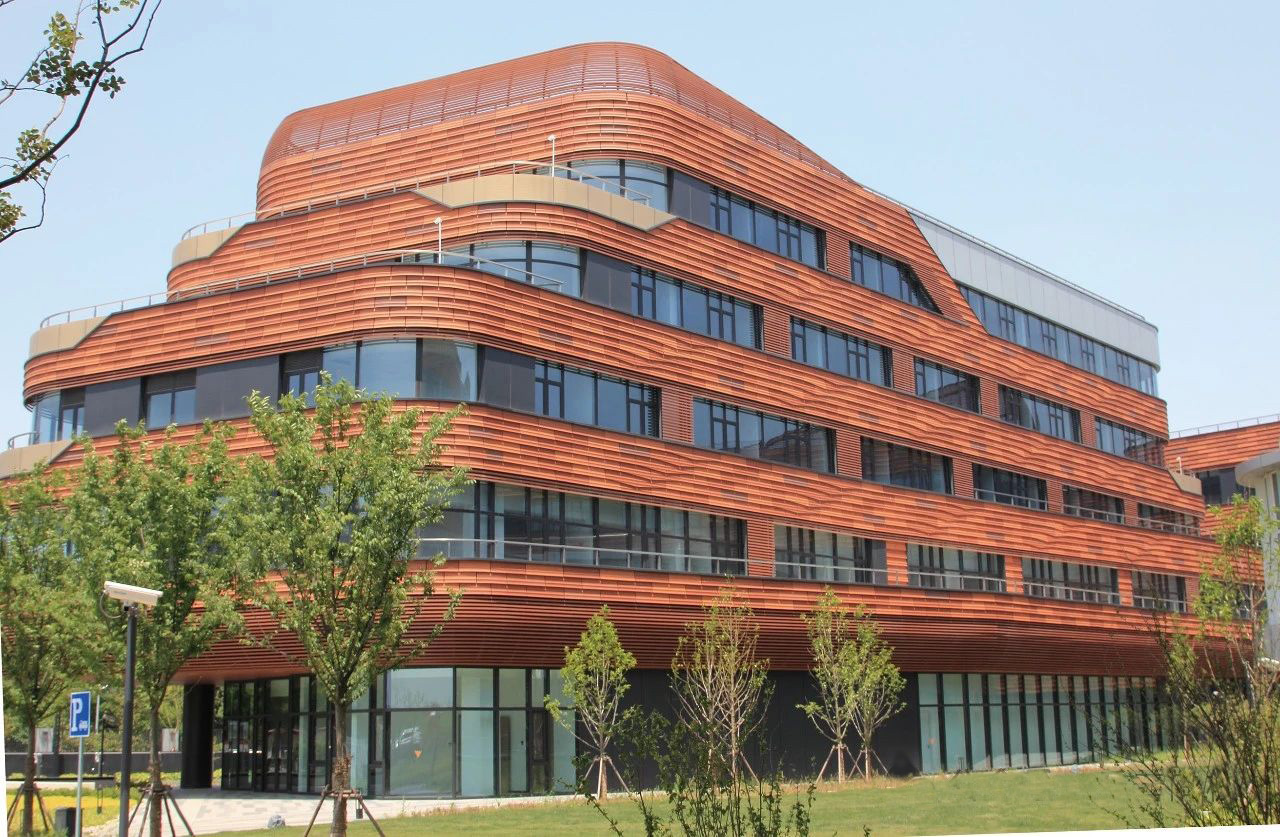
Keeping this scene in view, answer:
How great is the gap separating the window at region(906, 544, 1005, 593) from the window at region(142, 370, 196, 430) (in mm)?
24932

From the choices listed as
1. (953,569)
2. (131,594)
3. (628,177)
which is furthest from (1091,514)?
(131,594)

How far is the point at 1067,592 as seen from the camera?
59.2 metres

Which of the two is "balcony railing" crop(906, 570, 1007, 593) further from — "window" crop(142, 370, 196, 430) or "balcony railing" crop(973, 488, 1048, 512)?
"window" crop(142, 370, 196, 430)

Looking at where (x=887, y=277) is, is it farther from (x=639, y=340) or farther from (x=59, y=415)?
(x=59, y=415)

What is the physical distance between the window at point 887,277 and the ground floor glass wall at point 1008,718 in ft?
47.0

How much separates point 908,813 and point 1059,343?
125 ft

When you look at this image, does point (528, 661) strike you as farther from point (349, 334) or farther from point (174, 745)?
point (174, 745)

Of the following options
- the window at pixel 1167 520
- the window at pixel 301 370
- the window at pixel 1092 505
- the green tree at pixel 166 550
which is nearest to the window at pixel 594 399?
the window at pixel 301 370

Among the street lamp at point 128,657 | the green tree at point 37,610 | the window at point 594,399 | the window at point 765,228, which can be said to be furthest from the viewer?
the window at point 765,228

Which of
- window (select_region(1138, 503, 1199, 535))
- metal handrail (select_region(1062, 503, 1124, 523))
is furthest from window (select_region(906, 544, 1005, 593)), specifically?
window (select_region(1138, 503, 1199, 535))

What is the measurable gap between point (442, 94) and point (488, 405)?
15930 mm

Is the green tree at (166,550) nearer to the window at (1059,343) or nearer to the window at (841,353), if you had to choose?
the window at (841,353)

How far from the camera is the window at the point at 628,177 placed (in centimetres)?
4391

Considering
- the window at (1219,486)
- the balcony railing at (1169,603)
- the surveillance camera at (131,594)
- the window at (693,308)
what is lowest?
the surveillance camera at (131,594)
